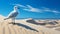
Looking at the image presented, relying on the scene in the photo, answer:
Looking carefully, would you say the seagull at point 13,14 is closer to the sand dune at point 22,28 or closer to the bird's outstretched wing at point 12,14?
the bird's outstretched wing at point 12,14

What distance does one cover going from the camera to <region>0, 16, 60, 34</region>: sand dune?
133 inches

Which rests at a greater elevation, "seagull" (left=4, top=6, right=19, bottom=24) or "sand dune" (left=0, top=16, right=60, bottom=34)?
"seagull" (left=4, top=6, right=19, bottom=24)

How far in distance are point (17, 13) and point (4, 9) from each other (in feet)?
0.94

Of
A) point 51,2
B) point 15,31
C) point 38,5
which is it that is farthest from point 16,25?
point 51,2

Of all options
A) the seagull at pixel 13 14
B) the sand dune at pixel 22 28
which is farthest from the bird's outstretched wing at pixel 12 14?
the sand dune at pixel 22 28

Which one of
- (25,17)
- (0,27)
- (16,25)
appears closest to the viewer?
(0,27)

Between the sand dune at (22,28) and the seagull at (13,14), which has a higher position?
the seagull at (13,14)

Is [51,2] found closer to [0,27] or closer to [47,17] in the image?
[47,17]

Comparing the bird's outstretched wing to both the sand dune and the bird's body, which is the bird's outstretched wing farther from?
the sand dune

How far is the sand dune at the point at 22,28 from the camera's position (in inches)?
133

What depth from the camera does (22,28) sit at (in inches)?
141

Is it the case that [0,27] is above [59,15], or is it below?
below

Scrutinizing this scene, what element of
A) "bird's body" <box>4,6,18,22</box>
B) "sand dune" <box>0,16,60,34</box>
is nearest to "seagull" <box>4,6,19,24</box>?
"bird's body" <box>4,6,18,22</box>

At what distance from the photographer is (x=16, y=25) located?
3.60m
